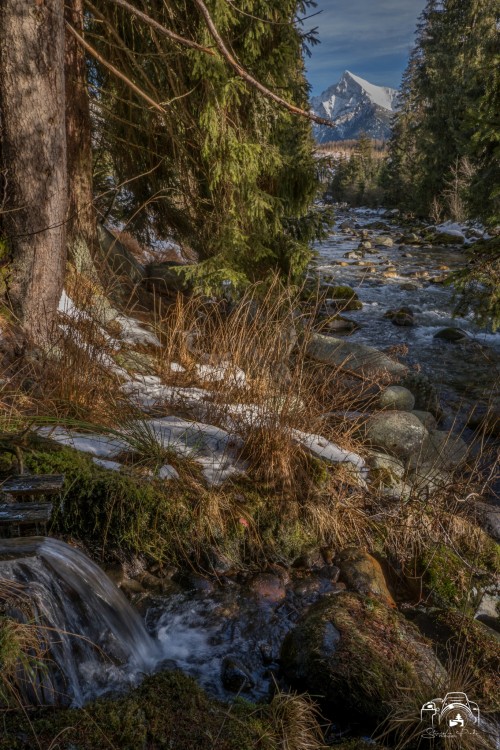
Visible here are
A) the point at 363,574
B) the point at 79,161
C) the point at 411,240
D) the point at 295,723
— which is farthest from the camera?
the point at 411,240

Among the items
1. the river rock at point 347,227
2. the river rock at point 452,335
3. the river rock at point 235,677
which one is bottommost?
the river rock at point 235,677

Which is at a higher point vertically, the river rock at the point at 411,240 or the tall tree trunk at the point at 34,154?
the tall tree trunk at the point at 34,154

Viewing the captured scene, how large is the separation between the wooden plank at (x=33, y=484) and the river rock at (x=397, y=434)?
2954 mm

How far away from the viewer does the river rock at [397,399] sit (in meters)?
5.99

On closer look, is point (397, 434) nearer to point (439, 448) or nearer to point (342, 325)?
point (439, 448)

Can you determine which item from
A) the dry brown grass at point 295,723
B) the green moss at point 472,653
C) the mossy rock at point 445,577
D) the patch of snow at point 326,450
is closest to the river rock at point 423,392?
the patch of snow at point 326,450

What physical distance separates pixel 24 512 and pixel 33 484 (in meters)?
0.24

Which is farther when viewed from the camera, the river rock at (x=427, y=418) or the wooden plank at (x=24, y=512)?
the river rock at (x=427, y=418)

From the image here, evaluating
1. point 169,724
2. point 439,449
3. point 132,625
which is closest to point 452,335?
point 439,449

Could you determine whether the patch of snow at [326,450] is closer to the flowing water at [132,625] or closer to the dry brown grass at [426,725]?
the flowing water at [132,625]

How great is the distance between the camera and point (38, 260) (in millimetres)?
4168

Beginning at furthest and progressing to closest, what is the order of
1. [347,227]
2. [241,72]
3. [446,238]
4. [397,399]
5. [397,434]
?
1. [347,227]
2. [446,238]
3. [397,399]
4. [397,434]
5. [241,72]

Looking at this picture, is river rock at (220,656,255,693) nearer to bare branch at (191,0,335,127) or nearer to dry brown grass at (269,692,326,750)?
dry brown grass at (269,692,326,750)

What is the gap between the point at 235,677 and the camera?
252 cm
